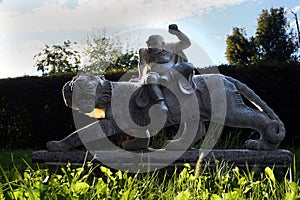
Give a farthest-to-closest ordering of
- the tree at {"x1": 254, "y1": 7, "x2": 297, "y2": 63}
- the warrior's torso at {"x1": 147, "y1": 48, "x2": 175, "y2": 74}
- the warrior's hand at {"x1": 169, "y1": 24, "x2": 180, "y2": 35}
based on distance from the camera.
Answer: the tree at {"x1": 254, "y1": 7, "x2": 297, "y2": 63}
the warrior's hand at {"x1": 169, "y1": 24, "x2": 180, "y2": 35}
the warrior's torso at {"x1": 147, "y1": 48, "x2": 175, "y2": 74}

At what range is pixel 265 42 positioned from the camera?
96.2ft

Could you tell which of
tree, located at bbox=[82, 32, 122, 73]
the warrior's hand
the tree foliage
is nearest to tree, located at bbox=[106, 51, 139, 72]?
tree, located at bbox=[82, 32, 122, 73]

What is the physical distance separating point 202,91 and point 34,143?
613 centimetres

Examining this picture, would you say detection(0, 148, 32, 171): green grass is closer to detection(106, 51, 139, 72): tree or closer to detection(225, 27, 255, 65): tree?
detection(106, 51, 139, 72): tree

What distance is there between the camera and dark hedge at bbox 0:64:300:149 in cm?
794

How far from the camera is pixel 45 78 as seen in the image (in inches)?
350

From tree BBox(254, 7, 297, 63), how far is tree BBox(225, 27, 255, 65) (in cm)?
79

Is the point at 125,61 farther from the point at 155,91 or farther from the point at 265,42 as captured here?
the point at 265,42

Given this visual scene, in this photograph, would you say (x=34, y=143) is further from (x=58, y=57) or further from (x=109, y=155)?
(x=58, y=57)

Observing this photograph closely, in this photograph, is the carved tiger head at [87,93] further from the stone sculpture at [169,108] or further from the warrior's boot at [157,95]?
the warrior's boot at [157,95]

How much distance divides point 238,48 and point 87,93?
29.1m

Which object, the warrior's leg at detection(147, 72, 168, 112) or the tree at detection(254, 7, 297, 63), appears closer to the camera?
the warrior's leg at detection(147, 72, 168, 112)

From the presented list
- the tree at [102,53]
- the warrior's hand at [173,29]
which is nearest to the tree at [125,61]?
the tree at [102,53]

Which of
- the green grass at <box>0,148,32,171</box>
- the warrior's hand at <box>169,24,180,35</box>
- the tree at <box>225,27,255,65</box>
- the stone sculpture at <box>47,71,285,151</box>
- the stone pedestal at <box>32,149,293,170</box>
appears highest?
the tree at <box>225,27,255,65</box>
